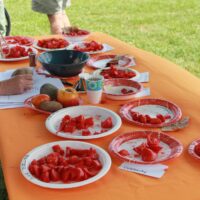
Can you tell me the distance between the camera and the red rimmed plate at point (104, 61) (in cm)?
220

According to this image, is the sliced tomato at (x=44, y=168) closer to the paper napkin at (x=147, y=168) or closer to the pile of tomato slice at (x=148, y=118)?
the paper napkin at (x=147, y=168)

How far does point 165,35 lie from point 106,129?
400 centimetres

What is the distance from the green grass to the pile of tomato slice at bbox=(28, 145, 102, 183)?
117 inches

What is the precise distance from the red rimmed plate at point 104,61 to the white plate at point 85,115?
1.88 ft

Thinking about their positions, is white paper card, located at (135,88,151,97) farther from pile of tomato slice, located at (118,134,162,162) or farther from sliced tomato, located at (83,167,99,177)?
sliced tomato, located at (83,167,99,177)

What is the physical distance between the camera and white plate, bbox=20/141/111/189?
3.80 ft

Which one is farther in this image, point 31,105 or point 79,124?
point 31,105

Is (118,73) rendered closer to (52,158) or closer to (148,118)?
(148,118)

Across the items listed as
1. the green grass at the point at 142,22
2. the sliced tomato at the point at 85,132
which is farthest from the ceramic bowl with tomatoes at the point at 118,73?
the green grass at the point at 142,22

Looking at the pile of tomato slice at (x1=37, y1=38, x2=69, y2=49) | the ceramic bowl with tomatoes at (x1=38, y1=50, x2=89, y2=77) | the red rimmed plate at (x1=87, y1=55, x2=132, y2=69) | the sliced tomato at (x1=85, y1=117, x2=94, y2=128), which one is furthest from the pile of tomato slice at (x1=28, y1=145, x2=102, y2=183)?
the pile of tomato slice at (x1=37, y1=38, x2=69, y2=49)

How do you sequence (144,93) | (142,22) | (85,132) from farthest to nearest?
(142,22)
(144,93)
(85,132)

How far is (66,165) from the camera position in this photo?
123cm

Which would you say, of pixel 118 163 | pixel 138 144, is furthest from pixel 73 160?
pixel 138 144

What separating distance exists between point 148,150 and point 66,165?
24 cm
